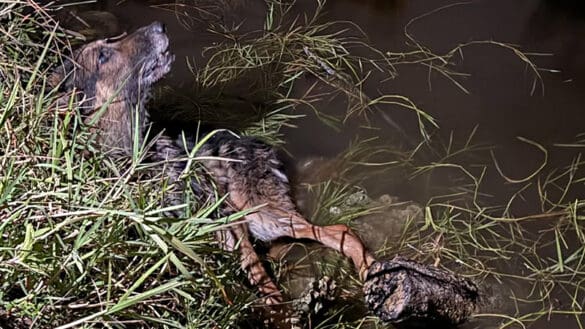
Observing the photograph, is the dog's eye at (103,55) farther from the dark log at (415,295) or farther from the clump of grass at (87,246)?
the dark log at (415,295)

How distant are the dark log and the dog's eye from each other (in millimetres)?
1177

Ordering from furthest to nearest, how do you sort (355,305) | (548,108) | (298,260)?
(548,108) < (298,260) < (355,305)

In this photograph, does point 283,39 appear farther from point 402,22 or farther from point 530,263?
point 530,263

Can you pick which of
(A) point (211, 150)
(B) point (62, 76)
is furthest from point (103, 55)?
(A) point (211, 150)

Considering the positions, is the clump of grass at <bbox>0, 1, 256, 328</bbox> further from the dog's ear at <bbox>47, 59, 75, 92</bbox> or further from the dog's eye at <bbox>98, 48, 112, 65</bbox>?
the dog's eye at <bbox>98, 48, 112, 65</bbox>

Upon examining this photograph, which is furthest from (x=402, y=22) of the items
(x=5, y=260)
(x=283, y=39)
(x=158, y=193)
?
(x=5, y=260)

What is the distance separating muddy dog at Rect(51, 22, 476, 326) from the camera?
302 cm

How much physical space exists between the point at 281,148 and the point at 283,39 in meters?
0.65

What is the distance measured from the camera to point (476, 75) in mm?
3857

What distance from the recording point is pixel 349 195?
3.45 meters

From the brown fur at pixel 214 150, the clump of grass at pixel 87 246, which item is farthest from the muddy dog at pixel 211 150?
the clump of grass at pixel 87 246

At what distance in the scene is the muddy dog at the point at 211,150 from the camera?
9.91 ft

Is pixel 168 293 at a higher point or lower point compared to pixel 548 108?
higher

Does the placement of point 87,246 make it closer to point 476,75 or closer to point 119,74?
point 119,74
